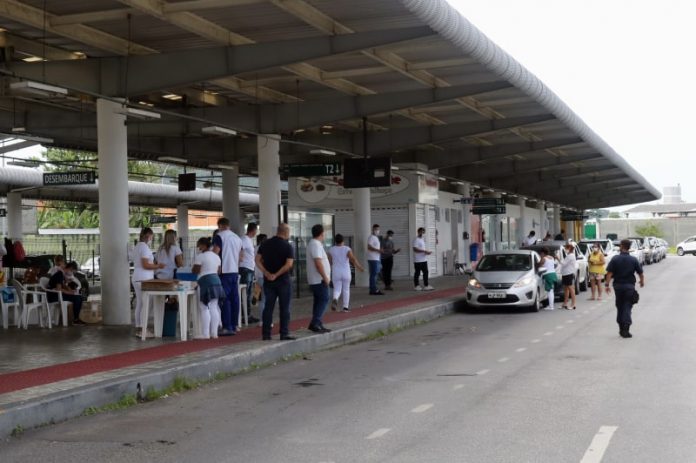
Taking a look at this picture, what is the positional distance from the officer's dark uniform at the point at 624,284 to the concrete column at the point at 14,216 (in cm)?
2839

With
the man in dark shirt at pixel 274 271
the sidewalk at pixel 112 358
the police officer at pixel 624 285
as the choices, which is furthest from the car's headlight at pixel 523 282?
the man in dark shirt at pixel 274 271

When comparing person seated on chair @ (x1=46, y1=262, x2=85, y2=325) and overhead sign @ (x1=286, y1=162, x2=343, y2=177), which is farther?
overhead sign @ (x1=286, y1=162, x2=343, y2=177)

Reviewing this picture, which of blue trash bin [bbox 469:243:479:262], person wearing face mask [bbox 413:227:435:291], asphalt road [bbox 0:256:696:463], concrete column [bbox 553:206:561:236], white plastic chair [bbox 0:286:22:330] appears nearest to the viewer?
asphalt road [bbox 0:256:696:463]

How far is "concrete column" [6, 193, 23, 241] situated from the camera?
38.4 m

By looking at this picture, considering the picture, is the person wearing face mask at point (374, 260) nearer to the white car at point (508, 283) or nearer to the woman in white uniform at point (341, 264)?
the white car at point (508, 283)

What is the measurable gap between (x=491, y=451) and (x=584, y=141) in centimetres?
2788

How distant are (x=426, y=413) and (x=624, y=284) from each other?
8.03m

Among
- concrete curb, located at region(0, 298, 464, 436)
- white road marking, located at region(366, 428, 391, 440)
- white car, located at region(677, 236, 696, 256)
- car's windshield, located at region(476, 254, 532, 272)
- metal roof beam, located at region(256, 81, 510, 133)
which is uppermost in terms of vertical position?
metal roof beam, located at region(256, 81, 510, 133)

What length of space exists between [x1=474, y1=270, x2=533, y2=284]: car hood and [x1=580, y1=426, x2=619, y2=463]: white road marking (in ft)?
47.8

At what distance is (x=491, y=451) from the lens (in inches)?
294

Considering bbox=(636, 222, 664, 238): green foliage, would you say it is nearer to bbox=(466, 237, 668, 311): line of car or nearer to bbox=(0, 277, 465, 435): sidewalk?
bbox=(466, 237, 668, 311): line of car

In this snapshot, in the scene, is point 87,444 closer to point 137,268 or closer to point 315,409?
point 315,409

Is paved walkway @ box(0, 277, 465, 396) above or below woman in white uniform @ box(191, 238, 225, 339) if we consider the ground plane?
below

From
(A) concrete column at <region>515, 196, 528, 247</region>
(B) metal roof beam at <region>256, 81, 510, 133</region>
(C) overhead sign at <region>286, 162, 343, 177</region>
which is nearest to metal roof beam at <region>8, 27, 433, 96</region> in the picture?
(B) metal roof beam at <region>256, 81, 510, 133</region>
